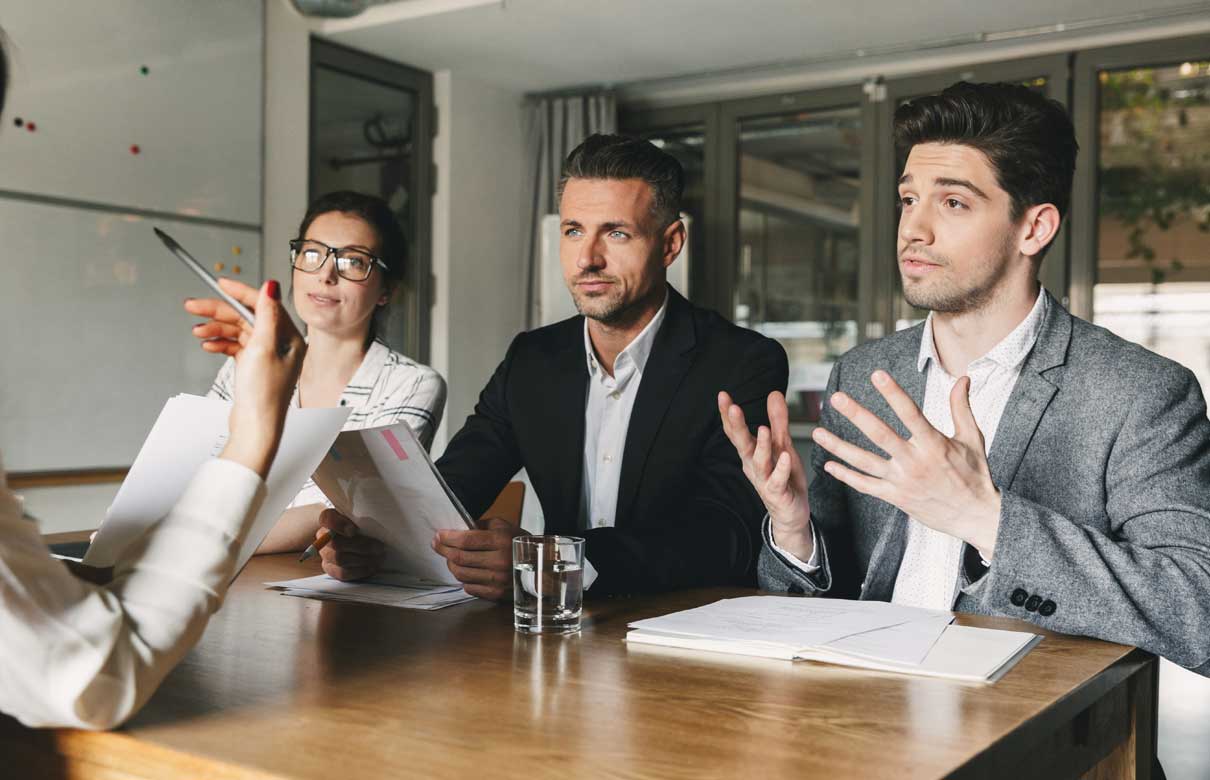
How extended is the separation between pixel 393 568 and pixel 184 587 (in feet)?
2.55

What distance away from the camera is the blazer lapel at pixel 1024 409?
5.21ft

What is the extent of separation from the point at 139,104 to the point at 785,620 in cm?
359

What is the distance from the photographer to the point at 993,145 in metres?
1.74

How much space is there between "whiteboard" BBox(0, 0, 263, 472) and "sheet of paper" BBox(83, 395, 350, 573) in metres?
2.74

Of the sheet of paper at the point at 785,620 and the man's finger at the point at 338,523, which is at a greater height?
the man's finger at the point at 338,523

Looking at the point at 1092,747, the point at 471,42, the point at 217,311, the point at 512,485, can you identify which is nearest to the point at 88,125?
the point at 471,42

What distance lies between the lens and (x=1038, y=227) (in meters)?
1.75

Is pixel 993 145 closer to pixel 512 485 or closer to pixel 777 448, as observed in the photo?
pixel 777 448

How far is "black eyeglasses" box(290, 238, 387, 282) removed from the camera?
239cm

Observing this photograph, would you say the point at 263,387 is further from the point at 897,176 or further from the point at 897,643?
→ the point at 897,176

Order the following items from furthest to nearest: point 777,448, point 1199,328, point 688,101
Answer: point 688,101, point 1199,328, point 777,448

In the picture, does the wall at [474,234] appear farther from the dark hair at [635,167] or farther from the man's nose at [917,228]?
the man's nose at [917,228]

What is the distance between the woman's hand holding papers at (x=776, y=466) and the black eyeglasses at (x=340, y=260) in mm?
1169

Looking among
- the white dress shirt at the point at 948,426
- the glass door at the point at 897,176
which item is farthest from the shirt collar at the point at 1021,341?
the glass door at the point at 897,176
